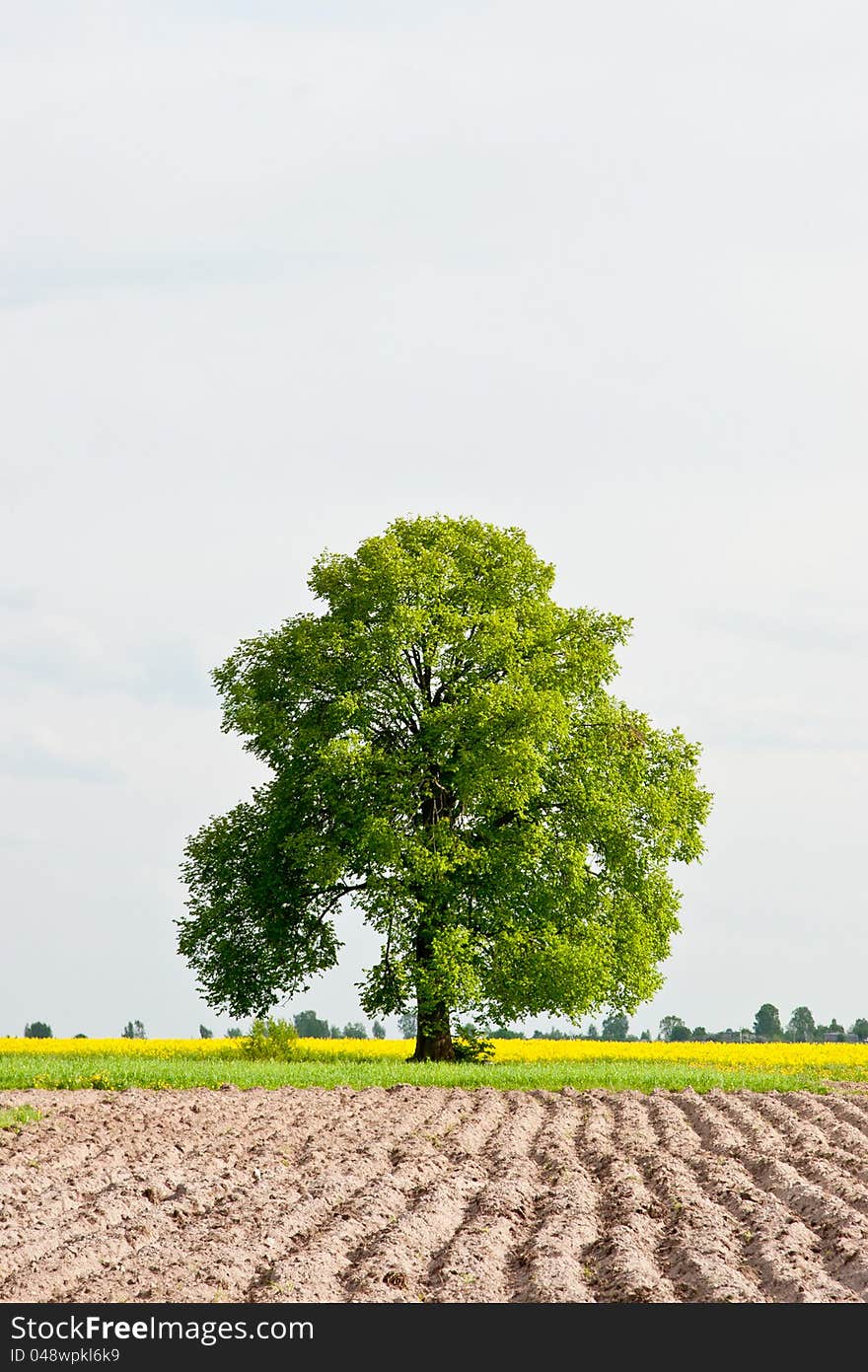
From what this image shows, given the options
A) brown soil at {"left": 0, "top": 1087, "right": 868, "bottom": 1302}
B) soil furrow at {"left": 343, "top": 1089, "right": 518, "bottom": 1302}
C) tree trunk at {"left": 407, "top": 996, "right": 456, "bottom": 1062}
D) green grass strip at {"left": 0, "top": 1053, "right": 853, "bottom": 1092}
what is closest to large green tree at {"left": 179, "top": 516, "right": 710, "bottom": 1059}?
tree trunk at {"left": 407, "top": 996, "right": 456, "bottom": 1062}

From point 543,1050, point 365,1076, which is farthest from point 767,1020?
point 365,1076

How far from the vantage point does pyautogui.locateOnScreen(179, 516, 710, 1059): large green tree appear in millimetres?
34375

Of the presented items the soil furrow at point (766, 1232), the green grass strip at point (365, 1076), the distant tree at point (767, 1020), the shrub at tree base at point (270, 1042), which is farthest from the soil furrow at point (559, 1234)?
the distant tree at point (767, 1020)

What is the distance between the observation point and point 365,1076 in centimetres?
2912

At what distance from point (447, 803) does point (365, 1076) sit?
875 cm

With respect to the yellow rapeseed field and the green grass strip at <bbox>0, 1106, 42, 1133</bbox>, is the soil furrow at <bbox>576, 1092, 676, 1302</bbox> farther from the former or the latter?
the yellow rapeseed field

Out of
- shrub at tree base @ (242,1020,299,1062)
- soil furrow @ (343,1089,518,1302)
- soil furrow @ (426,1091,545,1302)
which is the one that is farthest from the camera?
shrub at tree base @ (242,1020,299,1062)

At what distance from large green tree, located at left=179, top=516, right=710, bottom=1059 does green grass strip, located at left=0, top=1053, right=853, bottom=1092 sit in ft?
9.29

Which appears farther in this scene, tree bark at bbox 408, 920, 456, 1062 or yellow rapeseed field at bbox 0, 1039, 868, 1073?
yellow rapeseed field at bbox 0, 1039, 868, 1073

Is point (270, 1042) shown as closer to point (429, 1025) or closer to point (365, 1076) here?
point (429, 1025)

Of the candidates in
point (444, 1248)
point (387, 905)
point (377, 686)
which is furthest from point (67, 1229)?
point (377, 686)

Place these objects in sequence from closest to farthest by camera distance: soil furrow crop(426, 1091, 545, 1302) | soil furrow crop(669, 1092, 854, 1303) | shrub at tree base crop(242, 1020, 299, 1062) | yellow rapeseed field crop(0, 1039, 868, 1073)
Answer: soil furrow crop(426, 1091, 545, 1302) < soil furrow crop(669, 1092, 854, 1303) < shrub at tree base crop(242, 1020, 299, 1062) < yellow rapeseed field crop(0, 1039, 868, 1073)

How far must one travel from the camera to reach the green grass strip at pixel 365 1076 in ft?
91.8
